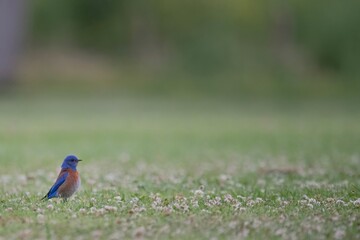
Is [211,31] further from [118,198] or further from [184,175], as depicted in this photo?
[118,198]

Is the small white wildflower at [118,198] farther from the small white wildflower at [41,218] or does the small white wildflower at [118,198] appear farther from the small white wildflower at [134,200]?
the small white wildflower at [41,218]

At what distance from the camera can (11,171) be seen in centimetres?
1536

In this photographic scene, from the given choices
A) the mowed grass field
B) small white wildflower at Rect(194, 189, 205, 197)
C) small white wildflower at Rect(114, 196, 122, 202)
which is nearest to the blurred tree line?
the mowed grass field

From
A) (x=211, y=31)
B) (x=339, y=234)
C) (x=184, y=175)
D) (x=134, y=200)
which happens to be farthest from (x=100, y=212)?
(x=211, y=31)

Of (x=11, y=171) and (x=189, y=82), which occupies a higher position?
(x=11, y=171)

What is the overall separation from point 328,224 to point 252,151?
35.0 ft

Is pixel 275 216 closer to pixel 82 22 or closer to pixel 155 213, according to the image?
pixel 155 213

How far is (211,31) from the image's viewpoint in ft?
179

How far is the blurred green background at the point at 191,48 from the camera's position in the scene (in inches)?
1983

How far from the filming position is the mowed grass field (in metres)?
9.01

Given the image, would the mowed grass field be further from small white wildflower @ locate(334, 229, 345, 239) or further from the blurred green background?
the blurred green background

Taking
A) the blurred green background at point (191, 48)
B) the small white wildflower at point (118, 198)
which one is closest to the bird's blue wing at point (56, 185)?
the small white wildflower at point (118, 198)

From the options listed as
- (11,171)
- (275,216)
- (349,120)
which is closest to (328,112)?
(349,120)

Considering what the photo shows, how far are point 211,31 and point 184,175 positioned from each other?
4038cm
